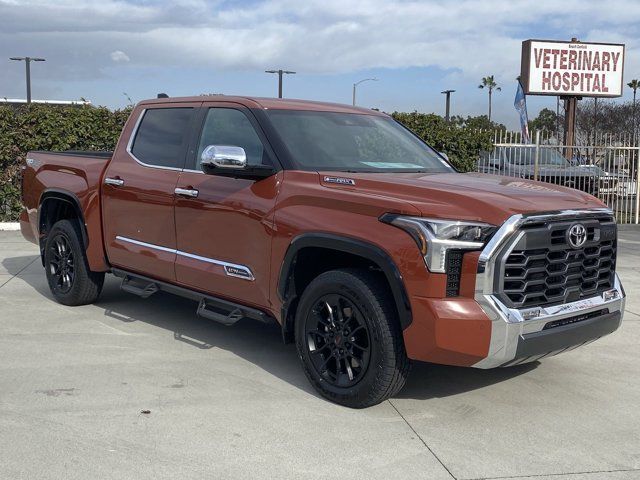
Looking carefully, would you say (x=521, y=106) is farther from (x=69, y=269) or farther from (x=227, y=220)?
(x=227, y=220)

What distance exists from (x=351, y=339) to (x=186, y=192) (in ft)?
5.91

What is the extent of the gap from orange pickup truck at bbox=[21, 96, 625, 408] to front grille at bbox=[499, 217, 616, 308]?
0.5 inches

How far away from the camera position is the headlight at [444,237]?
13.1 ft

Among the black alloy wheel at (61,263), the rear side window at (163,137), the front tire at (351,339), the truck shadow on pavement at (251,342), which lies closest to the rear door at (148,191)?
the rear side window at (163,137)

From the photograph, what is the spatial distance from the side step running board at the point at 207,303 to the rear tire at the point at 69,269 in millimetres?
629

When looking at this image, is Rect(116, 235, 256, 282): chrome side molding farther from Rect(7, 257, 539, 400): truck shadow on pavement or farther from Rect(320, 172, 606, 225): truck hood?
Rect(320, 172, 606, 225): truck hood

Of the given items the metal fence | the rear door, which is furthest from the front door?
the metal fence

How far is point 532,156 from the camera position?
53.3ft

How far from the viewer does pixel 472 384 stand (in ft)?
16.6

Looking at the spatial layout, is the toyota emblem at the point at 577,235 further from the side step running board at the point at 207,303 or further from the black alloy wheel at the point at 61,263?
the black alloy wheel at the point at 61,263

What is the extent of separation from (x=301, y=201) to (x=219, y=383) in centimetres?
133

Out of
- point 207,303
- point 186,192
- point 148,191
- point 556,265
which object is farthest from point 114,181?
point 556,265

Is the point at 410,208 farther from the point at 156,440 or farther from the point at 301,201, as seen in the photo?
the point at 156,440

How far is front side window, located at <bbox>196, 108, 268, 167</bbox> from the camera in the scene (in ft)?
17.2
